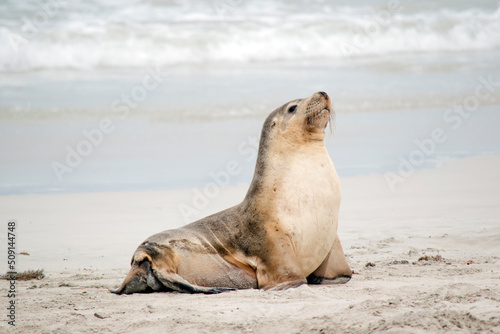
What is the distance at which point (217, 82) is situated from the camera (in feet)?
64.6

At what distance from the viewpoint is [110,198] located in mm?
10258

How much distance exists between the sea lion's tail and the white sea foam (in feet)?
53.1

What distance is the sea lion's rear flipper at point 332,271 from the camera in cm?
544

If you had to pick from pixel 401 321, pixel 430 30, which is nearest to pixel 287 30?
pixel 430 30

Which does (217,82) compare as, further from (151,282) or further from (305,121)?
(151,282)

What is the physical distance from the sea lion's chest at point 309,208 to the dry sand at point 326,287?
0.32 m

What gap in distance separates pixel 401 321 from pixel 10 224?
6.33 meters

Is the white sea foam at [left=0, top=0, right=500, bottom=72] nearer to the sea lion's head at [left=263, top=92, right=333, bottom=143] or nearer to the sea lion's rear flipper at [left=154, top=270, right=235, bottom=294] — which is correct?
the sea lion's head at [left=263, top=92, right=333, bottom=143]

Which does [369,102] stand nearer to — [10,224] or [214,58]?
[214,58]

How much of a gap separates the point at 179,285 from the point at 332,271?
49.9 inches

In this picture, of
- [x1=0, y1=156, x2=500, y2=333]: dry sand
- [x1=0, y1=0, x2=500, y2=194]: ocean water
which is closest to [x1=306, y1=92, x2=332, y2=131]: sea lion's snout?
[x1=0, y1=156, x2=500, y2=333]: dry sand

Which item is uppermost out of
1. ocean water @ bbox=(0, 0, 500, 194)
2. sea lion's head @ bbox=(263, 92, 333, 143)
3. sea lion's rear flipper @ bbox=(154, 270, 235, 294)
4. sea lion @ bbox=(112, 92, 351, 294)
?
ocean water @ bbox=(0, 0, 500, 194)

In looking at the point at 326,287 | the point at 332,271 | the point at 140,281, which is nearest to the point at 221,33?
the point at 332,271

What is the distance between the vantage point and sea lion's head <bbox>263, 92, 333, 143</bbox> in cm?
554
